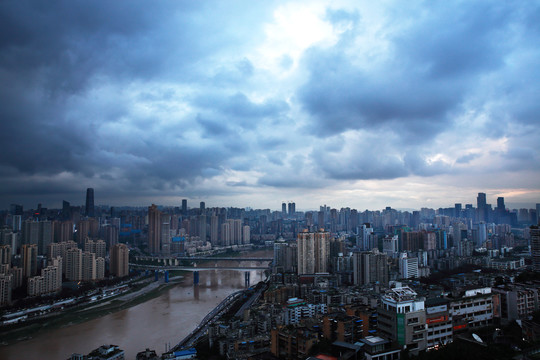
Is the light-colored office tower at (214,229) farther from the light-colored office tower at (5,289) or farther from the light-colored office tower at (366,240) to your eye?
the light-colored office tower at (5,289)

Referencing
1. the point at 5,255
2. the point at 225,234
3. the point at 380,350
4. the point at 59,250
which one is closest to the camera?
the point at 380,350

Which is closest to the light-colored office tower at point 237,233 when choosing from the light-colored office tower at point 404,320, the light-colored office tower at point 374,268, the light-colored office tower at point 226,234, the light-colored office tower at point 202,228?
the light-colored office tower at point 226,234

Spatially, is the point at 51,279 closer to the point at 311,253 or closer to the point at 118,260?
the point at 118,260

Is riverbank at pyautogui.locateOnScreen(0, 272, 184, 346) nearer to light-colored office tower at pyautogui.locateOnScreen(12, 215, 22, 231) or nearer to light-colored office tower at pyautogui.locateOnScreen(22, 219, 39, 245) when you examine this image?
light-colored office tower at pyautogui.locateOnScreen(22, 219, 39, 245)

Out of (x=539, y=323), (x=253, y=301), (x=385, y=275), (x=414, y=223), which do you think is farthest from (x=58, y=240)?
(x=414, y=223)

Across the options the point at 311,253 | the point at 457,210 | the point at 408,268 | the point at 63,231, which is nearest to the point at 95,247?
the point at 63,231
